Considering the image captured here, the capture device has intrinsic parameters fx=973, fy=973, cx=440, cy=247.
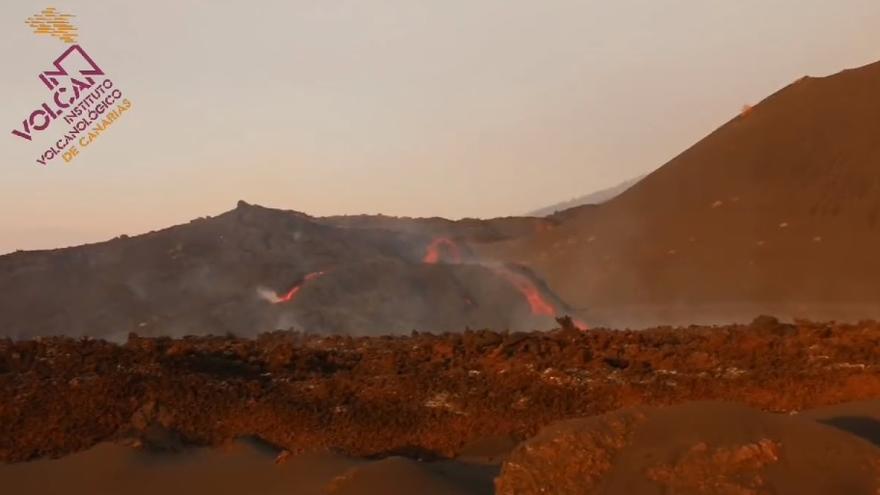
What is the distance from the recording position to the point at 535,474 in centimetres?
623

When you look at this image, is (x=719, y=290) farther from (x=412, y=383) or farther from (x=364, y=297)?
(x=412, y=383)

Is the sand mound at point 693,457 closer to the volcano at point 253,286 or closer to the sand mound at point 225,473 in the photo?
the sand mound at point 225,473

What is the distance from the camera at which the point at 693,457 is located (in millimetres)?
5902

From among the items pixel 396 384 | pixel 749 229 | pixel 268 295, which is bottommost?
pixel 396 384

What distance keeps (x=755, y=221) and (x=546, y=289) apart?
29.5 feet

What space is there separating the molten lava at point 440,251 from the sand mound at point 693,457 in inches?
1482

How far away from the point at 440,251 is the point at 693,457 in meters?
40.8

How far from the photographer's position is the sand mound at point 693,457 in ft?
18.8

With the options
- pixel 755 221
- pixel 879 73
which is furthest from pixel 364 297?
pixel 879 73

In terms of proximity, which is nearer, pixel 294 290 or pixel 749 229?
pixel 294 290

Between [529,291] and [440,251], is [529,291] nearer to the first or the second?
[529,291]

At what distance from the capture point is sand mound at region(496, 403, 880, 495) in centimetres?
573

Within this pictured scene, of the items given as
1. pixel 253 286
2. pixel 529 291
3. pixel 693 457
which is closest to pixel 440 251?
pixel 529 291

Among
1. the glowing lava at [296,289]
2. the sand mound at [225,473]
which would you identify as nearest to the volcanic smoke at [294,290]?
the glowing lava at [296,289]
